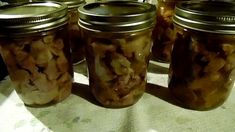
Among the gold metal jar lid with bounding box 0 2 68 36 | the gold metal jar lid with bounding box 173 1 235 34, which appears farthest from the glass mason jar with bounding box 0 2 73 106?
the gold metal jar lid with bounding box 173 1 235 34

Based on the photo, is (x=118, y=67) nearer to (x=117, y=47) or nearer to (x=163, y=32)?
(x=117, y=47)

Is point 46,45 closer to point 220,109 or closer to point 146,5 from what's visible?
point 146,5

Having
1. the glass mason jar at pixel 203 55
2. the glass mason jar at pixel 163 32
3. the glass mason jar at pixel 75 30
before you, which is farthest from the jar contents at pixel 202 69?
the glass mason jar at pixel 75 30

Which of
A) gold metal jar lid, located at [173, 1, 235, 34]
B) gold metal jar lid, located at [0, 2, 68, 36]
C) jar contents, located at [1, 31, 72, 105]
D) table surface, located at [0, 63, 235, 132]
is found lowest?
table surface, located at [0, 63, 235, 132]

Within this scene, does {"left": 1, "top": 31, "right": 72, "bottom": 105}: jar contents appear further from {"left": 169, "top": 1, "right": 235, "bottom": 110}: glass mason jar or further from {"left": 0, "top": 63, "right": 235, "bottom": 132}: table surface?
{"left": 169, "top": 1, "right": 235, "bottom": 110}: glass mason jar

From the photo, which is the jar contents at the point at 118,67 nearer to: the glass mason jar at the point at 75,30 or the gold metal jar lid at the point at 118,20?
the gold metal jar lid at the point at 118,20
